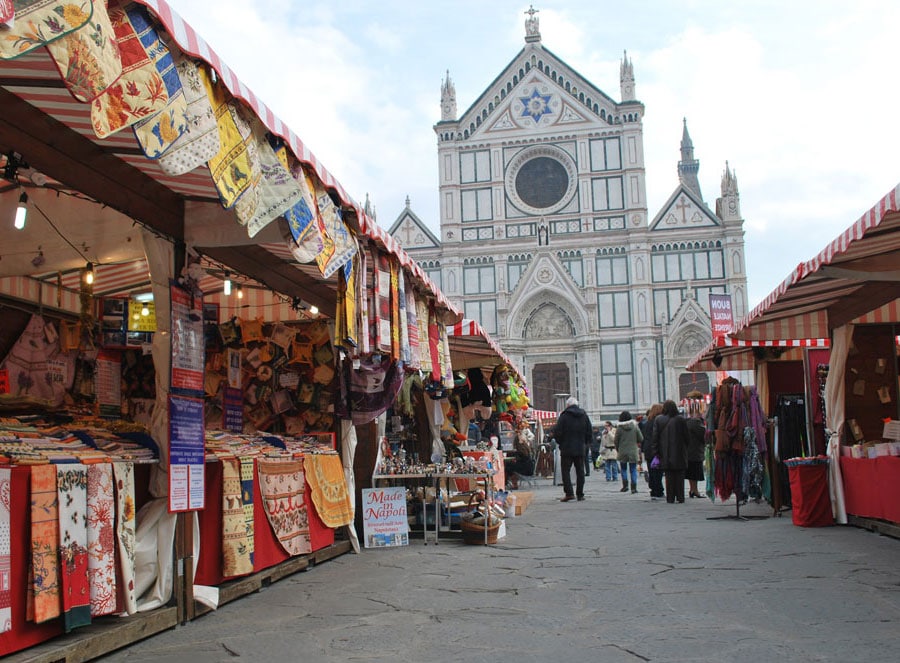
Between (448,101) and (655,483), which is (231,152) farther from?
(448,101)

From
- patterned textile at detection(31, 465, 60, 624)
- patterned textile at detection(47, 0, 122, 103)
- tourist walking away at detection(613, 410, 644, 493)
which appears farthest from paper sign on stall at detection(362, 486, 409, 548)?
tourist walking away at detection(613, 410, 644, 493)

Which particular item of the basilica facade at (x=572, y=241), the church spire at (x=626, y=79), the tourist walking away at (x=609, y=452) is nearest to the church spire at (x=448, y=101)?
the basilica facade at (x=572, y=241)

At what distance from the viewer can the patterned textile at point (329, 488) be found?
6465 mm

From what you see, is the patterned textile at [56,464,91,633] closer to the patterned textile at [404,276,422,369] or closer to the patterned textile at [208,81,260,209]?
the patterned textile at [208,81,260,209]

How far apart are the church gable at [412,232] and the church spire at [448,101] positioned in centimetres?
444

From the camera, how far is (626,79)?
119 ft

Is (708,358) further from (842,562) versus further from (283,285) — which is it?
(283,285)

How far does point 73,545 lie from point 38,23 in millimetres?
2332

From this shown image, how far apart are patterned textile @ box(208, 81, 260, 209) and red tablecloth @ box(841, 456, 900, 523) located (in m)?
6.14

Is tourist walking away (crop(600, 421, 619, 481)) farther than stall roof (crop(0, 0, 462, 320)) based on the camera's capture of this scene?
Yes

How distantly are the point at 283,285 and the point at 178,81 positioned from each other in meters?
3.46

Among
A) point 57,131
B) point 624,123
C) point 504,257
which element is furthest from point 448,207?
point 57,131

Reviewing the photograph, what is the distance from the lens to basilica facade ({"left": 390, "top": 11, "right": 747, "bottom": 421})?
1355 inches

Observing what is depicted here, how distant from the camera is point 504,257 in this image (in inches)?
1420
